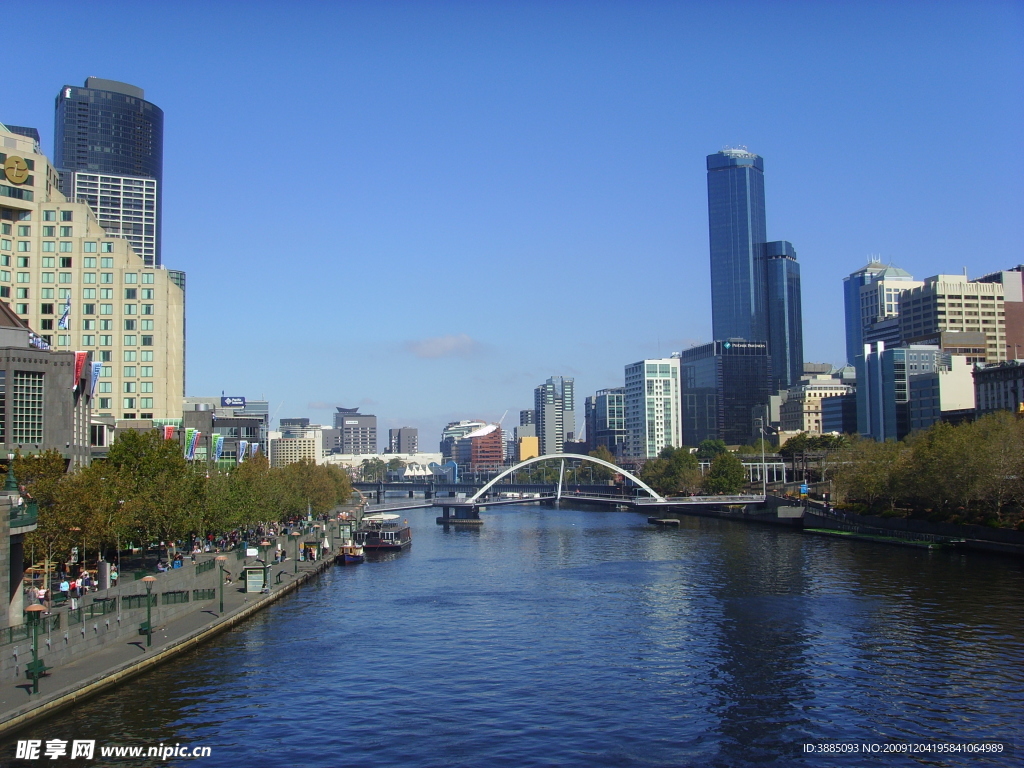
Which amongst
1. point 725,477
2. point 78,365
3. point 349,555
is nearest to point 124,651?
point 78,365

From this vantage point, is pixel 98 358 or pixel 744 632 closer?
pixel 744 632

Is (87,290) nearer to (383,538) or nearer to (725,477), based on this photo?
(383,538)

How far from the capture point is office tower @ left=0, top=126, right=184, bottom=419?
111188 mm

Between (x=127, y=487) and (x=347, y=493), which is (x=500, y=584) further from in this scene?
(x=347, y=493)

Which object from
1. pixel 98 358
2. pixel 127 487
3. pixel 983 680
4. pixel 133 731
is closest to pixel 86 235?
pixel 98 358

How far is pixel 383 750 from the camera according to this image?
3688cm

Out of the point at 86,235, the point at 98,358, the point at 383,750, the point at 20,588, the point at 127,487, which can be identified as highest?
the point at 86,235

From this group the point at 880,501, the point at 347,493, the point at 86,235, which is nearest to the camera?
the point at 86,235

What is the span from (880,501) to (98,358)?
335ft

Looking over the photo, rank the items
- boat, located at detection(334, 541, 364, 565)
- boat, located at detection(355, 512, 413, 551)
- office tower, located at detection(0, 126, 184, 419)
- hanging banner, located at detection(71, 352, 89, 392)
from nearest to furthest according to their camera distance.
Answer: hanging banner, located at detection(71, 352, 89, 392) → boat, located at detection(334, 541, 364, 565) → office tower, located at detection(0, 126, 184, 419) → boat, located at detection(355, 512, 413, 551)

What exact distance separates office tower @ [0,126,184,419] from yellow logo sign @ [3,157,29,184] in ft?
6.95

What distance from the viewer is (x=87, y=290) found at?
116 metres

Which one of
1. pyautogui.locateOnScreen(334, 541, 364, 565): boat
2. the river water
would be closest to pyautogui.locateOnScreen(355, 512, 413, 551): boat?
pyautogui.locateOnScreen(334, 541, 364, 565): boat

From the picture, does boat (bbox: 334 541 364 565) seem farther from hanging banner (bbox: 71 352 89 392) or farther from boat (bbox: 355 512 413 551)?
hanging banner (bbox: 71 352 89 392)
